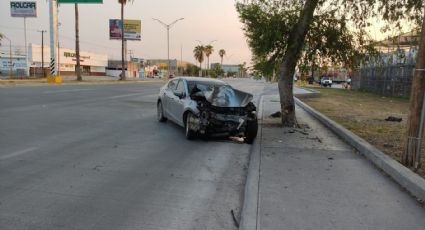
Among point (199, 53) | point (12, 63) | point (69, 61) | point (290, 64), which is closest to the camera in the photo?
point (290, 64)

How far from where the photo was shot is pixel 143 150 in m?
8.90

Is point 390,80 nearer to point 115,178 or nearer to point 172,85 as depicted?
point 172,85

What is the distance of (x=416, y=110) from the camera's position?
7309 mm

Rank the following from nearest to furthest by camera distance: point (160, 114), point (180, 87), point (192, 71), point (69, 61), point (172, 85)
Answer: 1. point (180, 87)
2. point (172, 85)
3. point (160, 114)
4. point (69, 61)
5. point (192, 71)

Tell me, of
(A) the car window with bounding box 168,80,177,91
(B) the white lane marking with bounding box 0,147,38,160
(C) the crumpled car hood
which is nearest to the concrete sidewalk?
(C) the crumpled car hood

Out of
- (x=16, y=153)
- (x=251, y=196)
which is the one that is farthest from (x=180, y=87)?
(x=251, y=196)

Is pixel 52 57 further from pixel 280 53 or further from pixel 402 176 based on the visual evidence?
pixel 402 176

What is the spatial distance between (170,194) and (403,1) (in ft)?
23.4

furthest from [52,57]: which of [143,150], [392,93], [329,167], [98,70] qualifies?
[98,70]

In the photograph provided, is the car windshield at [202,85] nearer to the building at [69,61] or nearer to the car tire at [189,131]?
the car tire at [189,131]

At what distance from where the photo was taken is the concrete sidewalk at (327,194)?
4.94 m

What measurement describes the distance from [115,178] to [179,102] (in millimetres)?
4984

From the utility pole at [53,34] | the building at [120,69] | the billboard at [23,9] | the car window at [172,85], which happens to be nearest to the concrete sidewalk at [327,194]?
the car window at [172,85]

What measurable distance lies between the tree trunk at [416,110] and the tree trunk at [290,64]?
16.4 ft
